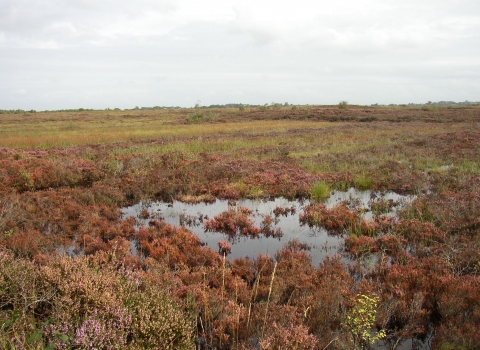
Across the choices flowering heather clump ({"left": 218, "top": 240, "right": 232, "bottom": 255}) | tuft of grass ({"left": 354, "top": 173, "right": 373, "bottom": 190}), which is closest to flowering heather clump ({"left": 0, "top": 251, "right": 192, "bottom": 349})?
flowering heather clump ({"left": 218, "top": 240, "right": 232, "bottom": 255})

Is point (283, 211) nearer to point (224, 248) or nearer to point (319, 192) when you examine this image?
point (319, 192)

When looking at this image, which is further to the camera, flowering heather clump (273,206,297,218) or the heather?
flowering heather clump (273,206,297,218)

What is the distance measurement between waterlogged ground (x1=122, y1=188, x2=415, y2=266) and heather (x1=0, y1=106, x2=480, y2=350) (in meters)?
0.15

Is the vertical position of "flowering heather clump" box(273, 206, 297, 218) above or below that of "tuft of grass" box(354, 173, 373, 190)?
below

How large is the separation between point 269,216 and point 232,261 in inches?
125

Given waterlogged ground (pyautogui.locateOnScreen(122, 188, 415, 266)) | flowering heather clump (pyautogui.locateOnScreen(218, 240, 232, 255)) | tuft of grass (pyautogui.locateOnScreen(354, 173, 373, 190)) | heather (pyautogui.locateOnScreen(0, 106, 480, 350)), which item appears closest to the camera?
heather (pyautogui.locateOnScreen(0, 106, 480, 350))

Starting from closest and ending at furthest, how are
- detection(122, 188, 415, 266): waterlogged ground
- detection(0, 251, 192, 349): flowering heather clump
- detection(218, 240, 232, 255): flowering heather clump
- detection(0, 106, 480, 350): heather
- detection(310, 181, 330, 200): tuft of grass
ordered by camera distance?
detection(0, 251, 192, 349): flowering heather clump → detection(0, 106, 480, 350): heather → detection(218, 240, 232, 255): flowering heather clump → detection(122, 188, 415, 266): waterlogged ground → detection(310, 181, 330, 200): tuft of grass

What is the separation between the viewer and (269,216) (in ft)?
33.0

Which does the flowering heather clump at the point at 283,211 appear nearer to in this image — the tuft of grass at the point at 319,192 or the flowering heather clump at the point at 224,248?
the tuft of grass at the point at 319,192

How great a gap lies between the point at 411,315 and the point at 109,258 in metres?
5.65

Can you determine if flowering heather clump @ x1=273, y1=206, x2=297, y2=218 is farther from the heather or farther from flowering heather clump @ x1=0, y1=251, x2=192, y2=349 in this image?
flowering heather clump @ x1=0, y1=251, x2=192, y2=349

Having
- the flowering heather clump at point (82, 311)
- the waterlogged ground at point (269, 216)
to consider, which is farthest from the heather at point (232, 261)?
the waterlogged ground at point (269, 216)

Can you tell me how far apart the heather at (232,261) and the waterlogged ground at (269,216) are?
15 centimetres

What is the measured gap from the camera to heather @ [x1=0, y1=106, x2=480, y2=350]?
167 inches
